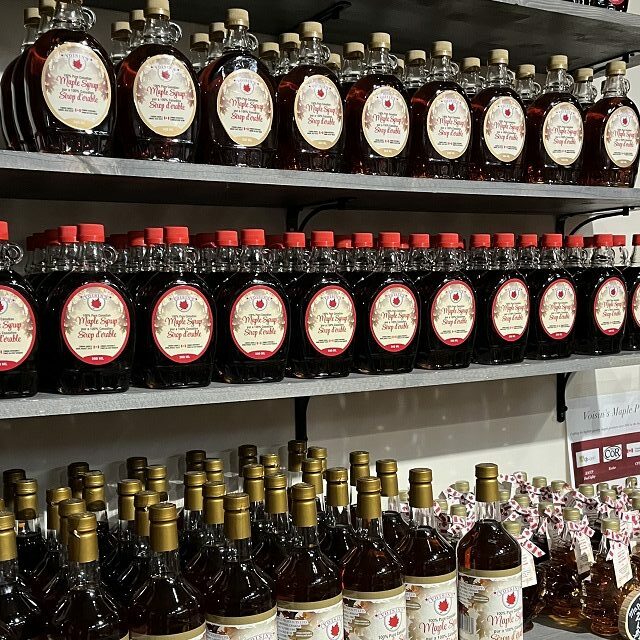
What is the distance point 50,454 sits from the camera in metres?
1.67

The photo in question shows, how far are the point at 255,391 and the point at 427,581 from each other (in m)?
0.43

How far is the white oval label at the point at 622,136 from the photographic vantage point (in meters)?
1.94

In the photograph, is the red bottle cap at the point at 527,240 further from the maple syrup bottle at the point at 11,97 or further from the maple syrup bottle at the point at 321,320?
the maple syrup bottle at the point at 11,97

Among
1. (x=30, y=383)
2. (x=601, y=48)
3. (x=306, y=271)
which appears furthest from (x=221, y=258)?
(x=601, y=48)

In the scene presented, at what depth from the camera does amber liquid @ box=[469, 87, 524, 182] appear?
179 cm

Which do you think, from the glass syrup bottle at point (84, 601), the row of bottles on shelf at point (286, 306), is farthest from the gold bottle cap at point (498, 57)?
the glass syrup bottle at point (84, 601)

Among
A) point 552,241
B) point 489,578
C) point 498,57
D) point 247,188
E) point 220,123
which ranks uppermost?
point 498,57

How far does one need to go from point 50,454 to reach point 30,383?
1.42 feet

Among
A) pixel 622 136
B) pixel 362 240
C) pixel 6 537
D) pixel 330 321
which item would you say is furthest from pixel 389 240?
pixel 6 537

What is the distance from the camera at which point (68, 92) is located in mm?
1303

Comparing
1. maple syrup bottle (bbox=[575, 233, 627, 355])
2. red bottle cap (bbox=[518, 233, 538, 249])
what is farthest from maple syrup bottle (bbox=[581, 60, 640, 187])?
red bottle cap (bbox=[518, 233, 538, 249])

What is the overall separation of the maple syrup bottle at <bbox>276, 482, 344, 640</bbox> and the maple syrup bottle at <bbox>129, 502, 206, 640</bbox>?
146mm

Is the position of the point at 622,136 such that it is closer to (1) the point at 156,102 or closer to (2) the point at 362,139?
(2) the point at 362,139

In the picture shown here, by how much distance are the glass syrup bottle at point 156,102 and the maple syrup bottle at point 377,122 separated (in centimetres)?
34
